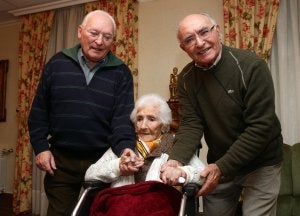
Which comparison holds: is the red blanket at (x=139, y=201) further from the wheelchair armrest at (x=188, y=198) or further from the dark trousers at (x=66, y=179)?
the dark trousers at (x=66, y=179)

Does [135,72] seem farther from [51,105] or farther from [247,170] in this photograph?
[247,170]

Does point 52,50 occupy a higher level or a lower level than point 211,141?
higher

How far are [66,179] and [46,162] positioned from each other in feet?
0.44

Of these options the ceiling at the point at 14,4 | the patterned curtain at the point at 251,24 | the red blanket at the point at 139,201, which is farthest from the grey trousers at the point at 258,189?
the ceiling at the point at 14,4

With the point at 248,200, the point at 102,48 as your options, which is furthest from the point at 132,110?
the point at 248,200

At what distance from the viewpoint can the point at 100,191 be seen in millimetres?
1421

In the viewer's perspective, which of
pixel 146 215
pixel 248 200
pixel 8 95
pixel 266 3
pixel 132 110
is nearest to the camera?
pixel 146 215

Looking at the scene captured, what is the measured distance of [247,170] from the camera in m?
1.35

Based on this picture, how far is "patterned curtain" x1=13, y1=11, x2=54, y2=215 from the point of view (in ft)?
12.4

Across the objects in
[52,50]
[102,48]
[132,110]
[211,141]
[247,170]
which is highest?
[52,50]

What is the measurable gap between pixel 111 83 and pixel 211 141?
590 mm

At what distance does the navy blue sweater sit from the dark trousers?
0.17 ft

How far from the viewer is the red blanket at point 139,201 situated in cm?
128

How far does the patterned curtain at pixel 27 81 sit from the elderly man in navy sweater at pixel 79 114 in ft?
7.82
